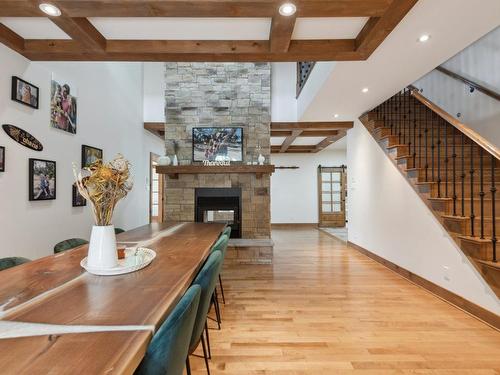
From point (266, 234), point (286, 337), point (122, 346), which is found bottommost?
point (286, 337)

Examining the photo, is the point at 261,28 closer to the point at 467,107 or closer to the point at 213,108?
the point at 213,108

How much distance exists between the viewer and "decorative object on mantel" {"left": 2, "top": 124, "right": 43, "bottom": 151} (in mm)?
2480

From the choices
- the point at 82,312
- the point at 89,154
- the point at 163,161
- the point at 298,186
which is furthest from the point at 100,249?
the point at 298,186

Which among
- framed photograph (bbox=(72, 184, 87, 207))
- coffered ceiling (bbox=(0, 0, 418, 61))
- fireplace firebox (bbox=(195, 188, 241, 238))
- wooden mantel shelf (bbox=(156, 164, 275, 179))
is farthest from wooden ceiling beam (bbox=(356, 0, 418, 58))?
framed photograph (bbox=(72, 184, 87, 207))

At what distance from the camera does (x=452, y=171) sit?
3.70 m

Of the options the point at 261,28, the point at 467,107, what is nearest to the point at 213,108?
the point at 261,28

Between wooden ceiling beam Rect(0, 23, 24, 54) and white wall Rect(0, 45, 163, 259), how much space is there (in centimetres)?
7

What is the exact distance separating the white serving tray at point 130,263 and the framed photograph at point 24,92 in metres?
2.09

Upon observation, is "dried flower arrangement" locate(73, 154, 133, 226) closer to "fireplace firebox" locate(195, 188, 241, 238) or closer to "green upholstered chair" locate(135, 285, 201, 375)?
"green upholstered chair" locate(135, 285, 201, 375)

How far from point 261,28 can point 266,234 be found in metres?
3.12

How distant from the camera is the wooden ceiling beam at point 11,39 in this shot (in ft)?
7.91

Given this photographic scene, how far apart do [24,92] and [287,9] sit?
103 inches

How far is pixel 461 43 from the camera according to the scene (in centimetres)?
252

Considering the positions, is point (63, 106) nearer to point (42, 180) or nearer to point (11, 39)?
point (11, 39)
